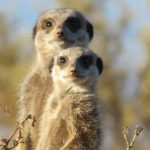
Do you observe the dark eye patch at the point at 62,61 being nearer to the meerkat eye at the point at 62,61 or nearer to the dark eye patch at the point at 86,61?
the meerkat eye at the point at 62,61

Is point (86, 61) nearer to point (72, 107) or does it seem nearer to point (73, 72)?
point (73, 72)

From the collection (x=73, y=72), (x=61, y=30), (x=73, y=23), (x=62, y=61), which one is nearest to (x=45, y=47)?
(x=61, y=30)

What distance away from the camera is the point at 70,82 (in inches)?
229

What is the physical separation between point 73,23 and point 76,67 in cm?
96

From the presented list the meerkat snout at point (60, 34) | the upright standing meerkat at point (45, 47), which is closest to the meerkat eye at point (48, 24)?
the upright standing meerkat at point (45, 47)

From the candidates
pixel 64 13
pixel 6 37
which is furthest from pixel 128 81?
pixel 64 13

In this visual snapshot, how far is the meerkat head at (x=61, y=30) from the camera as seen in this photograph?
634 centimetres

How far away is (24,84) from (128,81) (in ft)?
45.3

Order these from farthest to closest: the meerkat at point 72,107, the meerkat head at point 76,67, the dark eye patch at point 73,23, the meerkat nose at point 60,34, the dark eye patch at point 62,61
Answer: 1. the dark eye patch at point 73,23
2. the meerkat nose at point 60,34
3. the dark eye patch at point 62,61
4. the meerkat head at point 76,67
5. the meerkat at point 72,107

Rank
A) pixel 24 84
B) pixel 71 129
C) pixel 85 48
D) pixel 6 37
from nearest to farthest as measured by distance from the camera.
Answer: pixel 71 129, pixel 85 48, pixel 24 84, pixel 6 37

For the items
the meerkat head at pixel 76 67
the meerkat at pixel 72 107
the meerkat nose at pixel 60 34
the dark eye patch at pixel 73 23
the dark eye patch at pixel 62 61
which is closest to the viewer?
the meerkat at pixel 72 107

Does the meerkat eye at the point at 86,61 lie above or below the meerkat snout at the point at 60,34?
below

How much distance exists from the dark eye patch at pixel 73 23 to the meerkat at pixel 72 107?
0.60 m

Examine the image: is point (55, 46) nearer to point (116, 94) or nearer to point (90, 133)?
point (90, 133)
